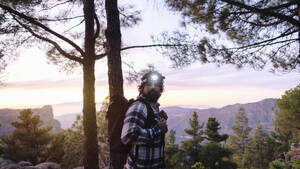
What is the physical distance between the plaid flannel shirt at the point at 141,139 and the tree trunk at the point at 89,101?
13.6 feet

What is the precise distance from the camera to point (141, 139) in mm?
1789

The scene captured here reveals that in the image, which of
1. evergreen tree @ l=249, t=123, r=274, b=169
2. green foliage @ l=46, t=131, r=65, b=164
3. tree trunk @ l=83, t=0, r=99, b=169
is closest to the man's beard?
tree trunk @ l=83, t=0, r=99, b=169

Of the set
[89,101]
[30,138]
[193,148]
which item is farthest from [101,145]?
[89,101]

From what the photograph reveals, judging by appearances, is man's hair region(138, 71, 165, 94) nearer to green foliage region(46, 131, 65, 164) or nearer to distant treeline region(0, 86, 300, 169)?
distant treeline region(0, 86, 300, 169)

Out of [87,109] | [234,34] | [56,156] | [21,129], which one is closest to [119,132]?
[87,109]

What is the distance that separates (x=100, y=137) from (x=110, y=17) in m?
15.8

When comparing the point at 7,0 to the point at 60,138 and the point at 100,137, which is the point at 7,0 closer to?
the point at 100,137

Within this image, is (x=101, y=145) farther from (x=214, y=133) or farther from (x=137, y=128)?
(x=137, y=128)

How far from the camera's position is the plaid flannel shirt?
5.72ft

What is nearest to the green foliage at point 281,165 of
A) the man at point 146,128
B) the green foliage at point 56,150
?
the man at point 146,128

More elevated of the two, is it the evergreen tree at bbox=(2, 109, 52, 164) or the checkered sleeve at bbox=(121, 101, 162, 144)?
the checkered sleeve at bbox=(121, 101, 162, 144)

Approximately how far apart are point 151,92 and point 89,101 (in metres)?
4.26

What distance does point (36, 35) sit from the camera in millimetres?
5945

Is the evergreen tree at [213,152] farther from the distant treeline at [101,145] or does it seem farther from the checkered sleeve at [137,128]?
the checkered sleeve at [137,128]
